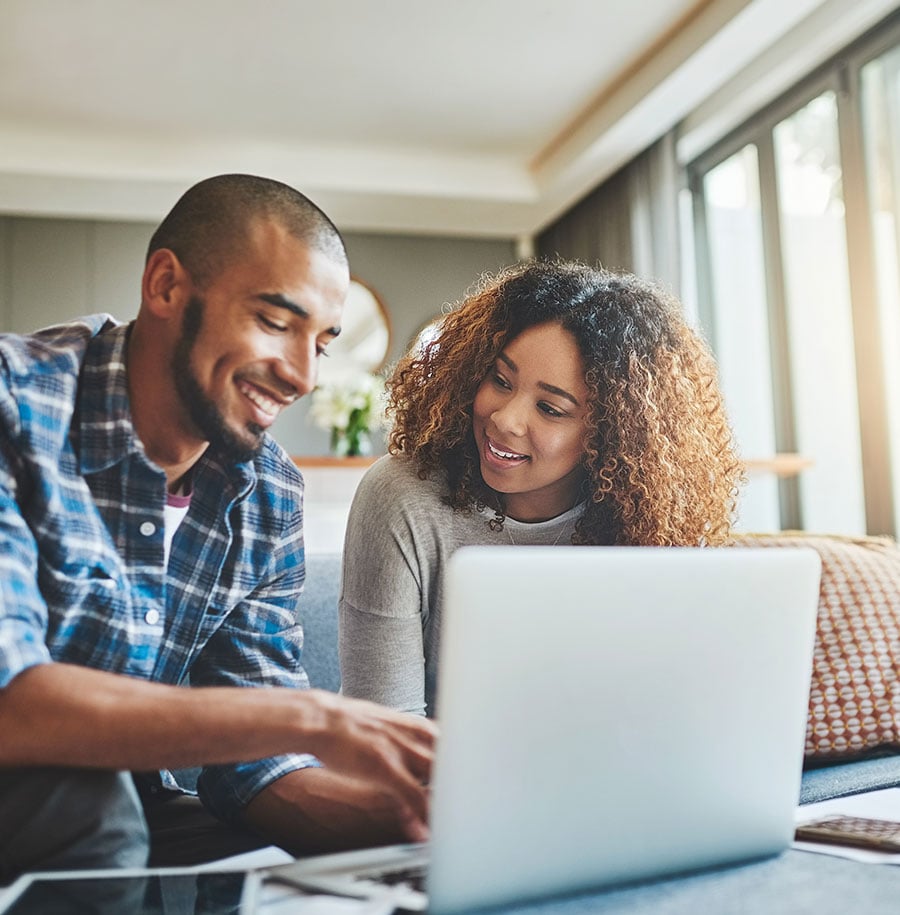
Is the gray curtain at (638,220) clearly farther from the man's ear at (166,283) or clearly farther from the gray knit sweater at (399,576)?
the man's ear at (166,283)

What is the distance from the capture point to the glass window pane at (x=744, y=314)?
4.00 meters

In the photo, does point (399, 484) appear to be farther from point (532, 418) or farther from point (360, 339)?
point (360, 339)

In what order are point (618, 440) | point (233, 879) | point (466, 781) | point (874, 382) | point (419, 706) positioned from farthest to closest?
point (874, 382), point (618, 440), point (419, 706), point (233, 879), point (466, 781)

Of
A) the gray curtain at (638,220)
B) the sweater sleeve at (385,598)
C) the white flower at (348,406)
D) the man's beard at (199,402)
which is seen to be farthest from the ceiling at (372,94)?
the man's beard at (199,402)

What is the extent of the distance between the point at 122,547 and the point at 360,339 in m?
4.33

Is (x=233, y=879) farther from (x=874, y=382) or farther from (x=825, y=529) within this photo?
(x=825, y=529)

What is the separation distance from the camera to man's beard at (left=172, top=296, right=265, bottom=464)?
3.40 ft

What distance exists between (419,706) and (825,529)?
8.87 feet

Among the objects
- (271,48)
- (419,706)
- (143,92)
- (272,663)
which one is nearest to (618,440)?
(419,706)

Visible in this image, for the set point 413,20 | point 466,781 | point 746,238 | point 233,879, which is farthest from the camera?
point 746,238

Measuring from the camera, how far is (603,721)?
2.33ft

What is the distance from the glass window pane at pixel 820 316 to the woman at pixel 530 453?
2059 mm

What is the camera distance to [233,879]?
792 mm

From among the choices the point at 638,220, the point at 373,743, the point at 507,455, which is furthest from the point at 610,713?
the point at 638,220
